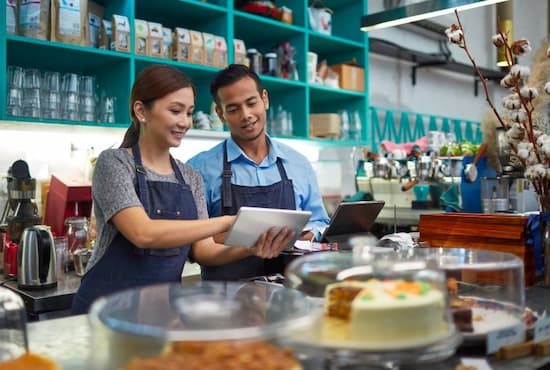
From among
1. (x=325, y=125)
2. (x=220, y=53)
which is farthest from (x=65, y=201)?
(x=325, y=125)

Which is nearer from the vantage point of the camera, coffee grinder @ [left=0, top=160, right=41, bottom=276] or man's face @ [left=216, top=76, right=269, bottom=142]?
man's face @ [left=216, top=76, right=269, bottom=142]

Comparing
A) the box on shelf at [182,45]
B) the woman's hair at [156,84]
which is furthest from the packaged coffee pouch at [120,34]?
the woman's hair at [156,84]

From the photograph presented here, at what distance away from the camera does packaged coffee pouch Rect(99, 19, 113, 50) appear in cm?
306

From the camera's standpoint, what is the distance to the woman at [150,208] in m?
1.56

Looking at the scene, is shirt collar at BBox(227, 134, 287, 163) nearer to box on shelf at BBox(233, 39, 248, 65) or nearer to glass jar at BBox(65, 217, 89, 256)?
glass jar at BBox(65, 217, 89, 256)

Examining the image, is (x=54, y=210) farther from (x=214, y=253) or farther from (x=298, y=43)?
(x=298, y=43)

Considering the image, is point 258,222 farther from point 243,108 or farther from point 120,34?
point 120,34

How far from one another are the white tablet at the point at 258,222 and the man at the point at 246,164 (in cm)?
59

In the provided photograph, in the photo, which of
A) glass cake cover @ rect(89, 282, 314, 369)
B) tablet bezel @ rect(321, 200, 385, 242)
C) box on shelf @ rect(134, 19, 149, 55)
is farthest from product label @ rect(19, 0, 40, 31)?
glass cake cover @ rect(89, 282, 314, 369)

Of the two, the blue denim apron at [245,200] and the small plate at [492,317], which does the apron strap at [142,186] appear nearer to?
the blue denim apron at [245,200]

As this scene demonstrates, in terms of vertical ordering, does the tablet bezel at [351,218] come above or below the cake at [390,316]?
above

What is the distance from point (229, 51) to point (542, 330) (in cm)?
279

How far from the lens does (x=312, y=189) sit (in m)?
2.46

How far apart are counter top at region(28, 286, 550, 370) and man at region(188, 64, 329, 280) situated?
83 centimetres
